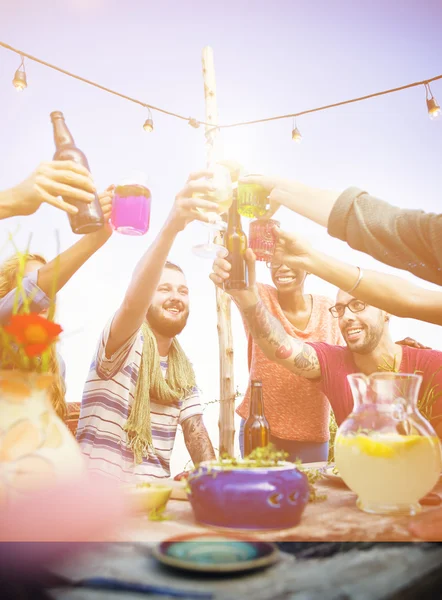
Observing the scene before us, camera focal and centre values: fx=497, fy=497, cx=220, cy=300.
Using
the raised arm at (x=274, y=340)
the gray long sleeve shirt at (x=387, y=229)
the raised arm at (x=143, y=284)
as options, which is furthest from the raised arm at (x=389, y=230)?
the raised arm at (x=274, y=340)

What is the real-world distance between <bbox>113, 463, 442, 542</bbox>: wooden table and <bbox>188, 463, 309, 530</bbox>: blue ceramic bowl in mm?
19

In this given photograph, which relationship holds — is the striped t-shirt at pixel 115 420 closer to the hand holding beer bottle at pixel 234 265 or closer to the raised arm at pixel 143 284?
the raised arm at pixel 143 284

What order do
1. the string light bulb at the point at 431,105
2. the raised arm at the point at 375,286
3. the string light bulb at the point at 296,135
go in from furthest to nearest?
the string light bulb at the point at 296,135 < the string light bulb at the point at 431,105 < the raised arm at the point at 375,286

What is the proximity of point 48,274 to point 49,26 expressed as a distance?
101 centimetres

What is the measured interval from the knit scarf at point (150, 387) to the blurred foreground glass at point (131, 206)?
25.3 inches

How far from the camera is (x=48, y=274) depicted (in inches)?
52.8

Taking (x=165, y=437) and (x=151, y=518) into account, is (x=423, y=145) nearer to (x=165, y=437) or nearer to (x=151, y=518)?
(x=165, y=437)

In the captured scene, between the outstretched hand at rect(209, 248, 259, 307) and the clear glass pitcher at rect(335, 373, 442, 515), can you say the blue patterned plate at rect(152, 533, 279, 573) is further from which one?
the outstretched hand at rect(209, 248, 259, 307)

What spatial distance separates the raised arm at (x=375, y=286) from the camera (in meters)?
1.58

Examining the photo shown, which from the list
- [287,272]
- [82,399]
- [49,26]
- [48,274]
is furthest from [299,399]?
[49,26]

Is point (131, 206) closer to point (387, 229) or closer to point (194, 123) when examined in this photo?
point (387, 229)

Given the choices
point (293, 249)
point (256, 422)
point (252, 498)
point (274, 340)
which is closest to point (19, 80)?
point (293, 249)

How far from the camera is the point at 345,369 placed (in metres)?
1.80

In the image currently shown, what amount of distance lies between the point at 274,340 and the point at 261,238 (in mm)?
444
